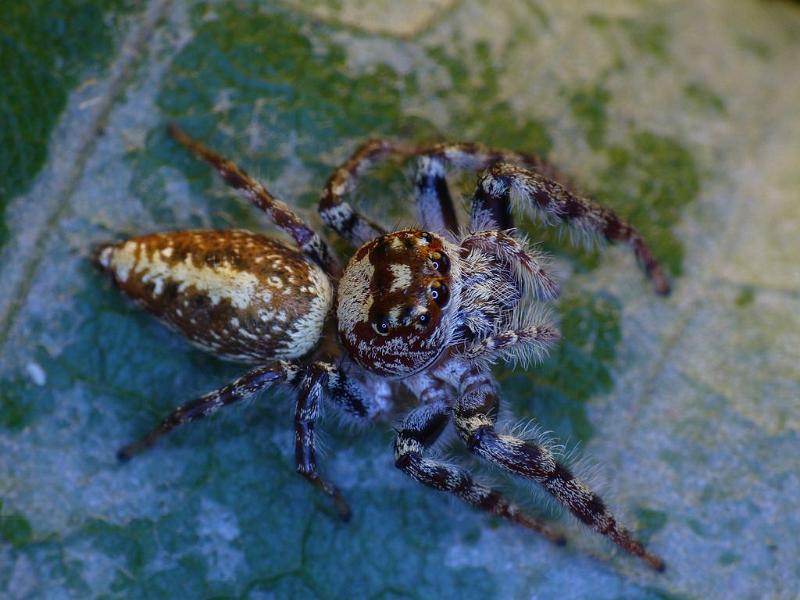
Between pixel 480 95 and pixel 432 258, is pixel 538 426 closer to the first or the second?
pixel 432 258

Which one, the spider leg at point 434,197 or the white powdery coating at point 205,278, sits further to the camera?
the spider leg at point 434,197

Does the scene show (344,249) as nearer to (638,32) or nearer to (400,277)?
(400,277)

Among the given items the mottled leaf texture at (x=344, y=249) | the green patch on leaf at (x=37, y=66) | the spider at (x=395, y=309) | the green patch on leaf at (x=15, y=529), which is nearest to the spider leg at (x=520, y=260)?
the spider at (x=395, y=309)

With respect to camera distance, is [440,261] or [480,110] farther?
[480,110]

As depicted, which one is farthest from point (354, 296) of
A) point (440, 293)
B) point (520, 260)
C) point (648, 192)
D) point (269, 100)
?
point (648, 192)

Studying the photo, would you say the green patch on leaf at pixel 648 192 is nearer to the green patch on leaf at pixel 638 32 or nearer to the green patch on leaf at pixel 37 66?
the green patch on leaf at pixel 638 32

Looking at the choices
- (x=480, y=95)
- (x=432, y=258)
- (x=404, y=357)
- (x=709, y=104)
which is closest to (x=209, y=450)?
(x=404, y=357)

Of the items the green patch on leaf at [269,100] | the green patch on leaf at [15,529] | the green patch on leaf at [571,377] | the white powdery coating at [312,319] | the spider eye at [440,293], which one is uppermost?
the green patch on leaf at [269,100]
